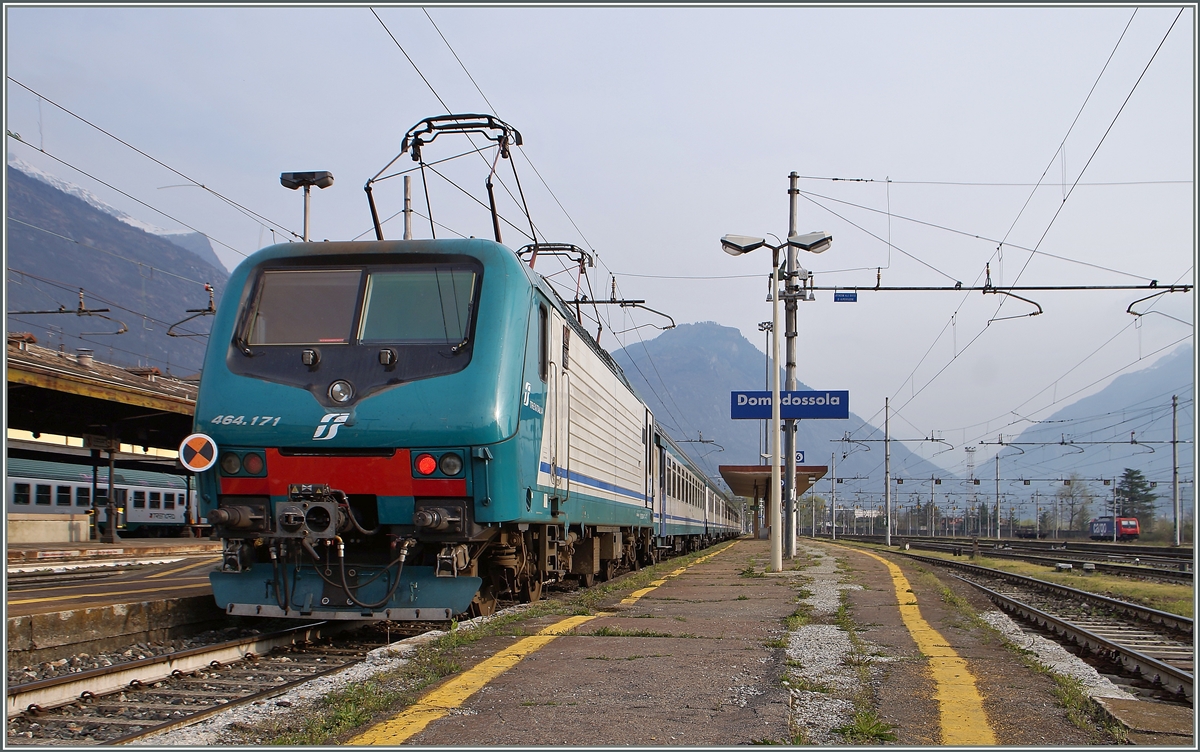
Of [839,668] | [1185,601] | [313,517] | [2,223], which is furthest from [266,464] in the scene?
[1185,601]

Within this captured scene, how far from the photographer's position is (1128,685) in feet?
24.5

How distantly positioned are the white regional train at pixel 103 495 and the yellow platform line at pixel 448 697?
784 inches

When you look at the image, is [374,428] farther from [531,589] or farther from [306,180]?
[306,180]

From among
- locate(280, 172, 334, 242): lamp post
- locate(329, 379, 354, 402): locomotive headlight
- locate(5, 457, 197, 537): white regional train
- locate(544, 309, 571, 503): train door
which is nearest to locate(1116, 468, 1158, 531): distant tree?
locate(5, 457, 197, 537): white regional train

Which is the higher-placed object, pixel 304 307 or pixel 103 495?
pixel 304 307

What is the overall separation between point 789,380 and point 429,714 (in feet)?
68.4

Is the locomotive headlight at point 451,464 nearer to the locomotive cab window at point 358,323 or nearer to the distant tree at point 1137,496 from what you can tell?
the locomotive cab window at point 358,323

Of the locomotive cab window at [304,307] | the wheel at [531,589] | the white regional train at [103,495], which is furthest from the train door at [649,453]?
the white regional train at [103,495]

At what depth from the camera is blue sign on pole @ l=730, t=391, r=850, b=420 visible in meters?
24.8

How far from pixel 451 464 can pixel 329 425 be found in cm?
95


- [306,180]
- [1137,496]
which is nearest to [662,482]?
[306,180]

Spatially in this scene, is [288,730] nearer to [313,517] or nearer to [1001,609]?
[313,517]

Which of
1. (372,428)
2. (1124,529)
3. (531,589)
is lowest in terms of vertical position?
(1124,529)

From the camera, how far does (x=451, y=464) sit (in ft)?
24.4
